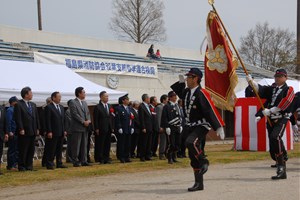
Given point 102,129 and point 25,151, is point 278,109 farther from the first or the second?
point 25,151

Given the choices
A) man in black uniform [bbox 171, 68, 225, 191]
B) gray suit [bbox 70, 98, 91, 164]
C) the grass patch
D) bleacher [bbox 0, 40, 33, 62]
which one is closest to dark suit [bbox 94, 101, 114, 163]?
gray suit [bbox 70, 98, 91, 164]

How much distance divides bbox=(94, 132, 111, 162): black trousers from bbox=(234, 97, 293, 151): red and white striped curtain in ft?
17.2

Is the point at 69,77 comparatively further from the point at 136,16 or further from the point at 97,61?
the point at 136,16

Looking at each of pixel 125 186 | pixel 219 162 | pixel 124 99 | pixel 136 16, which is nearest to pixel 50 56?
pixel 124 99

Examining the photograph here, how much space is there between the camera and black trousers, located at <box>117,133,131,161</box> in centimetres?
1355

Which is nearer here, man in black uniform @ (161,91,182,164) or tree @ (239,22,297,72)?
man in black uniform @ (161,91,182,164)

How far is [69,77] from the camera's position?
17.0m

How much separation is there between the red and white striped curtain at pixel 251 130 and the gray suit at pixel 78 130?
610 cm

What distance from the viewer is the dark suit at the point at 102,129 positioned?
43.3ft

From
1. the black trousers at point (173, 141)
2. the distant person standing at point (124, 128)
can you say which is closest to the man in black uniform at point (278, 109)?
the black trousers at point (173, 141)

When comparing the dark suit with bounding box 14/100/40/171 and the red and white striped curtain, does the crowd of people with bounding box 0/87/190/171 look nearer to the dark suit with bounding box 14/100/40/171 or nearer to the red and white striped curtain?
the dark suit with bounding box 14/100/40/171

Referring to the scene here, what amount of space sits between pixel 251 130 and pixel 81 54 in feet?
44.6

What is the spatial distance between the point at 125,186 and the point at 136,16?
122 ft

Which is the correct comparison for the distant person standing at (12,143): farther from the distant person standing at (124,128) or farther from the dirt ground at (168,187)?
the dirt ground at (168,187)
